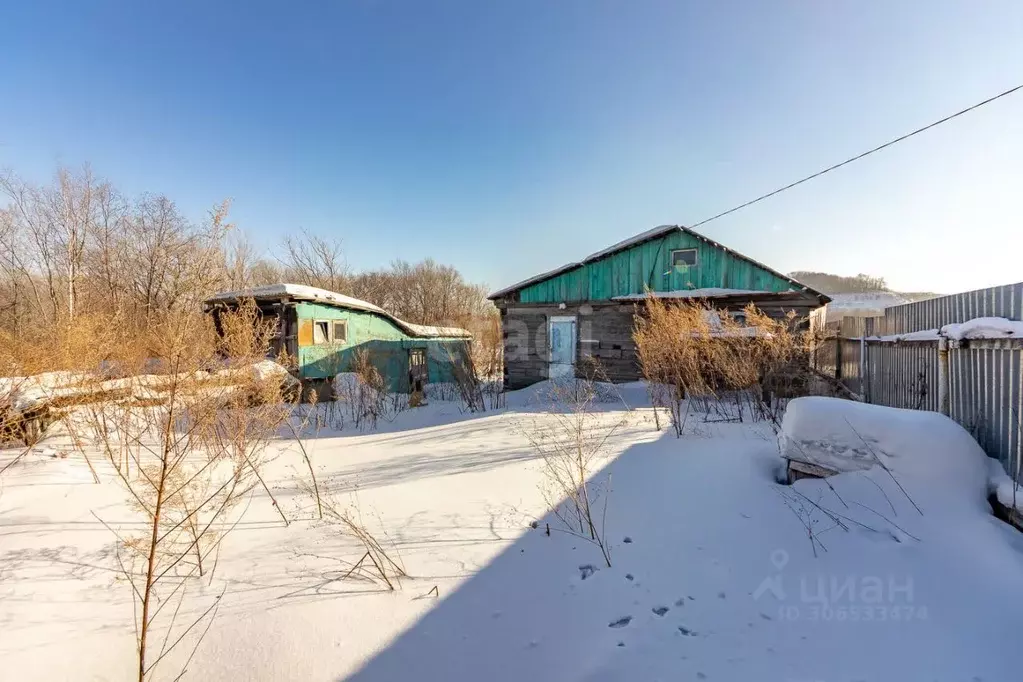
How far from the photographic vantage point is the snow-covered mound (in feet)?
10.5

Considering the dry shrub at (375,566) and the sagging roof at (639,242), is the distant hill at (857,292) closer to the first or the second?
the sagging roof at (639,242)

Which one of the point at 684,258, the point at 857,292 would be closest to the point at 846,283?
the point at 857,292

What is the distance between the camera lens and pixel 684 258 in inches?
470

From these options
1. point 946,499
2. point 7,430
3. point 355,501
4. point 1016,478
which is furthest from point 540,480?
point 7,430

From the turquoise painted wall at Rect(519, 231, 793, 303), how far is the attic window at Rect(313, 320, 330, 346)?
676 cm

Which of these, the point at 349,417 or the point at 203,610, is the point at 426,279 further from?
the point at 203,610

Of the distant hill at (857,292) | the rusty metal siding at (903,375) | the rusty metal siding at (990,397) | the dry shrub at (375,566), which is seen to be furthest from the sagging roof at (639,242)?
the distant hill at (857,292)

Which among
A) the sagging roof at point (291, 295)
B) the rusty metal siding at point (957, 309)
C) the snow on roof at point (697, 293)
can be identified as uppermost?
the sagging roof at point (291, 295)

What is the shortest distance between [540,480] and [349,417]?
660 centimetres

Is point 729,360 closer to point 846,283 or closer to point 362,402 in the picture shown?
point 362,402

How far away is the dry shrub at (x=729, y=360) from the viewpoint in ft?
21.7

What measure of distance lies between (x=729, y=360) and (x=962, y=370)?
9.98 ft

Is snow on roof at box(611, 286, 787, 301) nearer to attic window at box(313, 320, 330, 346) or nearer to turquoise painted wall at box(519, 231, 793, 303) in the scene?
turquoise painted wall at box(519, 231, 793, 303)

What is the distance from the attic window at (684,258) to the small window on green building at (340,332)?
35.2 feet
